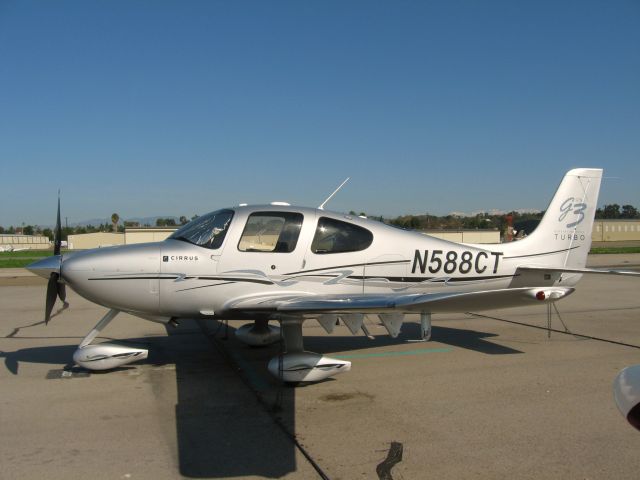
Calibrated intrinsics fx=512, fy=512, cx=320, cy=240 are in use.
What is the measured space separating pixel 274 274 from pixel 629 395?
5028 mm

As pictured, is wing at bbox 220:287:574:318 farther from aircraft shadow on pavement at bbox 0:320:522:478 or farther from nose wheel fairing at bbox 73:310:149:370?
nose wheel fairing at bbox 73:310:149:370

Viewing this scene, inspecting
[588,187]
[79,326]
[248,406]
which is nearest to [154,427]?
[248,406]

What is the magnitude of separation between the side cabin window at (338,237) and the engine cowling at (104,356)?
2704 millimetres

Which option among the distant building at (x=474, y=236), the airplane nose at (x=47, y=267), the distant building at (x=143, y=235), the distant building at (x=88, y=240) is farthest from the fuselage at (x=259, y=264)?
the distant building at (x=88, y=240)

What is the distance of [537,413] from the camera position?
515 centimetres

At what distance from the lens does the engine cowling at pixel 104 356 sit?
21.2 ft

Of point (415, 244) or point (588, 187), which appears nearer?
point (415, 244)

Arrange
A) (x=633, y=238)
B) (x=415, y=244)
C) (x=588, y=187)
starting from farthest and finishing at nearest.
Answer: (x=633, y=238)
(x=588, y=187)
(x=415, y=244)

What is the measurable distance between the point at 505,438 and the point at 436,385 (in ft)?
5.42

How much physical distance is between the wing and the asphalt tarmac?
37.8 inches

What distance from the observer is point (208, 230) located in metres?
6.60

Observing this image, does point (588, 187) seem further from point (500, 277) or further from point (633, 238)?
point (633, 238)

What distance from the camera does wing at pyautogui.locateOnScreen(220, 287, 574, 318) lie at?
178 inches

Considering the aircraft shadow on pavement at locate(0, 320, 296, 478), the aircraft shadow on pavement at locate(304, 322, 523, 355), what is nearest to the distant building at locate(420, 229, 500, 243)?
the aircraft shadow on pavement at locate(304, 322, 523, 355)
